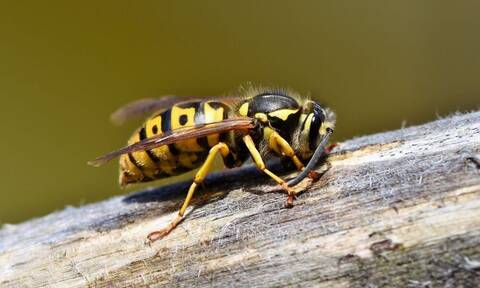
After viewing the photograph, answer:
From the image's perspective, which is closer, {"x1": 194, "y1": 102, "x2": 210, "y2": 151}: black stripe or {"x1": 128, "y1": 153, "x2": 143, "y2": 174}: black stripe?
{"x1": 194, "y1": 102, "x2": 210, "y2": 151}: black stripe

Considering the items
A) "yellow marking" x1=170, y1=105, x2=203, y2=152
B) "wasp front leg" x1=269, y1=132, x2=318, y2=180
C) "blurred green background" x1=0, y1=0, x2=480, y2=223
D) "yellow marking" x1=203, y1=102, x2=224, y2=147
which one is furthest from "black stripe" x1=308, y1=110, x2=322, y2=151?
"blurred green background" x1=0, y1=0, x2=480, y2=223

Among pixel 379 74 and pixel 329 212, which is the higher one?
pixel 379 74

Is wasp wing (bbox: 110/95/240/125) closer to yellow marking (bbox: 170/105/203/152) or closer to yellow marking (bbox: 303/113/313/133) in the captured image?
yellow marking (bbox: 170/105/203/152)

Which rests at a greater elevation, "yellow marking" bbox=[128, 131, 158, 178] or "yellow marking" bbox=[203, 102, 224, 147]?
"yellow marking" bbox=[203, 102, 224, 147]

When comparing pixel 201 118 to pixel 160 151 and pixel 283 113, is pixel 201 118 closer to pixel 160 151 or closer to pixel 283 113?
pixel 160 151

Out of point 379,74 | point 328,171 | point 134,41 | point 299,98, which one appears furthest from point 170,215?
point 379,74

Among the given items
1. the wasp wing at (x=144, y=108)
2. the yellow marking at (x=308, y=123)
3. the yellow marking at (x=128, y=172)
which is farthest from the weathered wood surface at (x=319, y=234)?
the wasp wing at (x=144, y=108)

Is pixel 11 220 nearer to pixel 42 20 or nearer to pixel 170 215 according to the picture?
pixel 42 20
